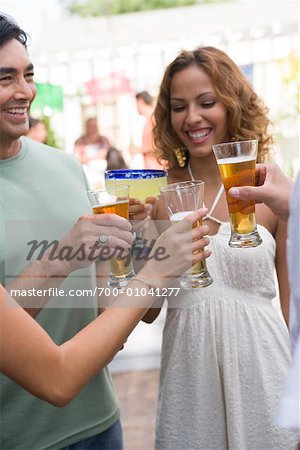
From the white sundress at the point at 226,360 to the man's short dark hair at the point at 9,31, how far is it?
0.96m

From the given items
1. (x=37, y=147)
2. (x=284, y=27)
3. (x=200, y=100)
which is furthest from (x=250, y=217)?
(x=284, y=27)

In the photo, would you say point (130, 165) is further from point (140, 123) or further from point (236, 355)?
point (236, 355)

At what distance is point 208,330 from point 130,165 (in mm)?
5212

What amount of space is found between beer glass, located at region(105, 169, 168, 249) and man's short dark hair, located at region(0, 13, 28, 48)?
570 millimetres

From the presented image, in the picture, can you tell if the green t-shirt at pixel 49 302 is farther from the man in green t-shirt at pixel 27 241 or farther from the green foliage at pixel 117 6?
the green foliage at pixel 117 6

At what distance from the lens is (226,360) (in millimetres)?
2211

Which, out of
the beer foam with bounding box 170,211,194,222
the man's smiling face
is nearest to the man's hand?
the beer foam with bounding box 170,211,194,222

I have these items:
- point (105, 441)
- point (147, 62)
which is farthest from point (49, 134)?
point (105, 441)

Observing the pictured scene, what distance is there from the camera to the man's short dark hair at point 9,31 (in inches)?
83.4

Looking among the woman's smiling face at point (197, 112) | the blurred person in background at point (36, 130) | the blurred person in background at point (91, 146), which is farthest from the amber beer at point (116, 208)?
the blurred person in background at point (91, 146)

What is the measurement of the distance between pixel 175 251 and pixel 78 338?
1.12 ft

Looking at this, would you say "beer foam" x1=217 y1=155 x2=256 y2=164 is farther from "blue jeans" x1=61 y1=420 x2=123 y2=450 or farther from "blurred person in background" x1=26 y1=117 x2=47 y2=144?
"blurred person in background" x1=26 y1=117 x2=47 y2=144

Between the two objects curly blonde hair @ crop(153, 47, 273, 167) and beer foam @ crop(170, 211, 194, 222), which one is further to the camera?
curly blonde hair @ crop(153, 47, 273, 167)

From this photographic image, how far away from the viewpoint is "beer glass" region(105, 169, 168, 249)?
197 centimetres
